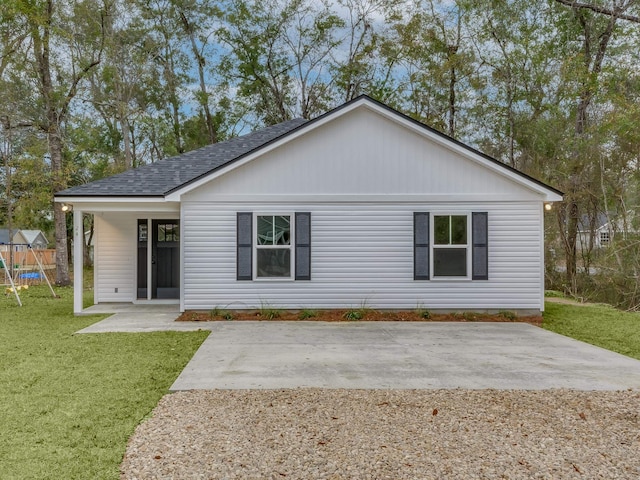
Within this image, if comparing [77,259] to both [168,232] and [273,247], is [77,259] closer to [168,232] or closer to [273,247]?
[168,232]

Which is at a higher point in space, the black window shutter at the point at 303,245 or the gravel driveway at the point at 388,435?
the black window shutter at the point at 303,245

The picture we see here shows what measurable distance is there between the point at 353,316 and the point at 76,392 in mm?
5294

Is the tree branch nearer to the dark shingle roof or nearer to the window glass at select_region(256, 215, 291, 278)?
the dark shingle roof

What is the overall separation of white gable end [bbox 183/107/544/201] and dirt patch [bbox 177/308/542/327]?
93.5 inches

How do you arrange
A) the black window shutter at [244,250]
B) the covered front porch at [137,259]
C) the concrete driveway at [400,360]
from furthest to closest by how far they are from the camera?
1. the covered front porch at [137,259]
2. the black window shutter at [244,250]
3. the concrete driveway at [400,360]

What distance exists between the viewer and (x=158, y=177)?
379 inches

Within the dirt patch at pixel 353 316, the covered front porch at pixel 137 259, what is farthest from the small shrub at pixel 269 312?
the covered front porch at pixel 137 259

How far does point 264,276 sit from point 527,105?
1422cm

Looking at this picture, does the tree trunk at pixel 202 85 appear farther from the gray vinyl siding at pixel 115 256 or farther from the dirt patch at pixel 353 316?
the dirt patch at pixel 353 316

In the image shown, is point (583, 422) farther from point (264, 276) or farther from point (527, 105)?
point (527, 105)

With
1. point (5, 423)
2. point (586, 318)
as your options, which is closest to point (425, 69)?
point (586, 318)

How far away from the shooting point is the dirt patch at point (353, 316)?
27.6 ft

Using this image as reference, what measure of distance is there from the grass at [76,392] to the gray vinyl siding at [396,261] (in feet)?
9.97

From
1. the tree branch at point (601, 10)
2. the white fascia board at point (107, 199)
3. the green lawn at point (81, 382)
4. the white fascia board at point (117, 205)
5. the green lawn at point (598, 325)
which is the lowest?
the green lawn at point (598, 325)
